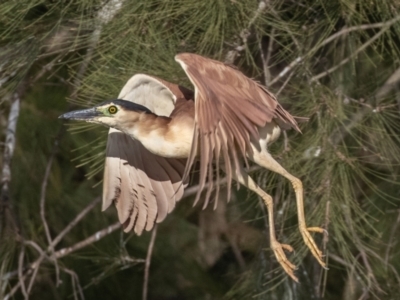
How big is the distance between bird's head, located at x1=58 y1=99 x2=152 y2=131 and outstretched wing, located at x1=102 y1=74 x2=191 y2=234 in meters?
0.11

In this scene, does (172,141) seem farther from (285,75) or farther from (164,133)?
(285,75)

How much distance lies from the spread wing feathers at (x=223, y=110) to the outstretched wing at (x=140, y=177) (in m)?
0.22

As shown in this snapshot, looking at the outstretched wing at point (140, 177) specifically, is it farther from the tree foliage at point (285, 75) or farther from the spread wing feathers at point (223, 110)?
the spread wing feathers at point (223, 110)

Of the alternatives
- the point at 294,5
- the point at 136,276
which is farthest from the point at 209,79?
the point at 136,276

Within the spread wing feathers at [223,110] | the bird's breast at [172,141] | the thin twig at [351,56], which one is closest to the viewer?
the spread wing feathers at [223,110]

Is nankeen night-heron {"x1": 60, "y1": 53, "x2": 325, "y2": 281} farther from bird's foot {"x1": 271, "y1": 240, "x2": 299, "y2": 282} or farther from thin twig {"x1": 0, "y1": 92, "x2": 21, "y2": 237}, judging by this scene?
thin twig {"x1": 0, "y1": 92, "x2": 21, "y2": 237}

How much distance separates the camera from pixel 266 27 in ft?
7.41

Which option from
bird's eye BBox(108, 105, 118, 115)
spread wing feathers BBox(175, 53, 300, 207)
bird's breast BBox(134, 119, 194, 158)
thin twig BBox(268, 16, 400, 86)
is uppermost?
spread wing feathers BBox(175, 53, 300, 207)

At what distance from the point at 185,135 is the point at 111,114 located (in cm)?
14

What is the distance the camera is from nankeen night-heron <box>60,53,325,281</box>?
1.75 metres

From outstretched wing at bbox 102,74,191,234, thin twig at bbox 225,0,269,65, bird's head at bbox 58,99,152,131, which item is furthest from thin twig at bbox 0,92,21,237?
thin twig at bbox 225,0,269,65

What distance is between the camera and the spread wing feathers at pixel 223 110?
1.71 meters

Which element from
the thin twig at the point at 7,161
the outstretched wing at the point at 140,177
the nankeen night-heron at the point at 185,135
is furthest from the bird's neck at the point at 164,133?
the thin twig at the point at 7,161

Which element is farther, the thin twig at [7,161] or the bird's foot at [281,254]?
the thin twig at [7,161]
